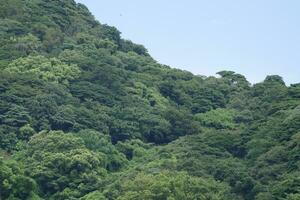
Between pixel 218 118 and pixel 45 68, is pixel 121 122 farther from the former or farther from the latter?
pixel 218 118

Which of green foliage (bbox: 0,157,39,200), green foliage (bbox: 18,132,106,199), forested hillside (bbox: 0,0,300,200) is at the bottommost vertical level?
green foliage (bbox: 0,157,39,200)

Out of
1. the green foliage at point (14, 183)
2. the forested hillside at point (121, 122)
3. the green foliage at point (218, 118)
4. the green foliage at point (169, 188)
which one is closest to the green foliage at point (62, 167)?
the forested hillside at point (121, 122)

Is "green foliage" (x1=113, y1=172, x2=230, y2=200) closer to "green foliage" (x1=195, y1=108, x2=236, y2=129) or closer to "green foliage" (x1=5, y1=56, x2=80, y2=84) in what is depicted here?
"green foliage" (x1=195, y1=108, x2=236, y2=129)

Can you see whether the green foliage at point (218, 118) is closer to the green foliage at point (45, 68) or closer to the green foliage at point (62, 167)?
the green foliage at point (45, 68)

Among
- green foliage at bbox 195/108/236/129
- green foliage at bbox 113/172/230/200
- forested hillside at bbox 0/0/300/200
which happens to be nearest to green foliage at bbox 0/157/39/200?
forested hillside at bbox 0/0/300/200

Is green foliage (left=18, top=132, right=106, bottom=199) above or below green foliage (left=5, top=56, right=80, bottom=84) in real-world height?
below

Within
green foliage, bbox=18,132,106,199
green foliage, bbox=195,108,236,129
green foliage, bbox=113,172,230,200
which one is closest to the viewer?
green foliage, bbox=113,172,230,200

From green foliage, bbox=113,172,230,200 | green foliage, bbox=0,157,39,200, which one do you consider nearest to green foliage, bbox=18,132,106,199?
green foliage, bbox=0,157,39,200

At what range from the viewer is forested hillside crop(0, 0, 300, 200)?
161 ft

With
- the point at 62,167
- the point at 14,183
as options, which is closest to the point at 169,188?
the point at 62,167

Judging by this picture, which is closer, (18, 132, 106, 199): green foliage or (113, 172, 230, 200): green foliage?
(113, 172, 230, 200): green foliage

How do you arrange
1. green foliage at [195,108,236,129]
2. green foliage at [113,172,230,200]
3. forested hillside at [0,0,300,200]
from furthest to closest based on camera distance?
green foliage at [195,108,236,129]
forested hillside at [0,0,300,200]
green foliage at [113,172,230,200]

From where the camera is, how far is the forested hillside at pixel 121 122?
161 ft

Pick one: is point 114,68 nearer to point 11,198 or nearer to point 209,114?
point 209,114
